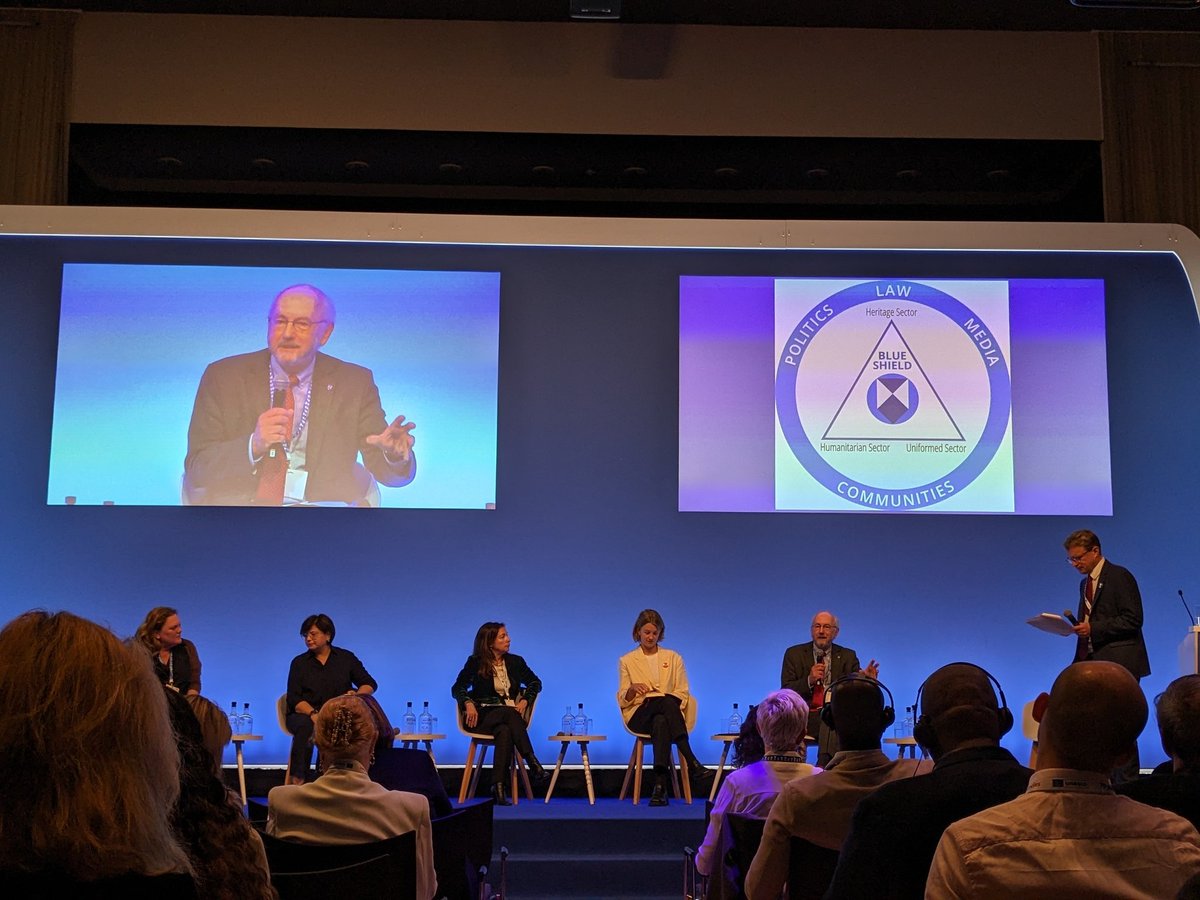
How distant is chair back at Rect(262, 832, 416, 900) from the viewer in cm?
251

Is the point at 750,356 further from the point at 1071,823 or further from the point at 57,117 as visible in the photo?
the point at 1071,823

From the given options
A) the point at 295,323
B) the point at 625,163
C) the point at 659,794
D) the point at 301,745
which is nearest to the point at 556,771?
the point at 659,794

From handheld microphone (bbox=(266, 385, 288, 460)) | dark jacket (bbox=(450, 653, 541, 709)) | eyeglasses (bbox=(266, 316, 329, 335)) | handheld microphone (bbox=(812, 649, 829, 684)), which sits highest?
eyeglasses (bbox=(266, 316, 329, 335))

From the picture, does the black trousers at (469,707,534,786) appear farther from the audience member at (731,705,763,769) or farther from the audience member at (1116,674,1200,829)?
the audience member at (1116,674,1200,829)

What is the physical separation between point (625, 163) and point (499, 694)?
11.6 feet

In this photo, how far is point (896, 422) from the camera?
7.41 meters

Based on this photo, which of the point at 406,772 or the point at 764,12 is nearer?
the point at 406,772

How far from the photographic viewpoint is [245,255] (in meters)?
7.66

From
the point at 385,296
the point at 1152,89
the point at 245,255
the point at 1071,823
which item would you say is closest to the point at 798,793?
the point at 1071,823

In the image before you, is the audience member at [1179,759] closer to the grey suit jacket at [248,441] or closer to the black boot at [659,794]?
the black boot at [659,794]

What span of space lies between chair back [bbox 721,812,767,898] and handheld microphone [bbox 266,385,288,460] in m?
5.05

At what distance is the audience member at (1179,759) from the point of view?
2285 mm

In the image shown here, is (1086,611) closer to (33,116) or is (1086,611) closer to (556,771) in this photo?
(556,771)

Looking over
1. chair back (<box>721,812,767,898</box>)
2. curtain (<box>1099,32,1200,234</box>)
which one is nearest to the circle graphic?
curtain (<box>1099,32,1200,234</box>)
